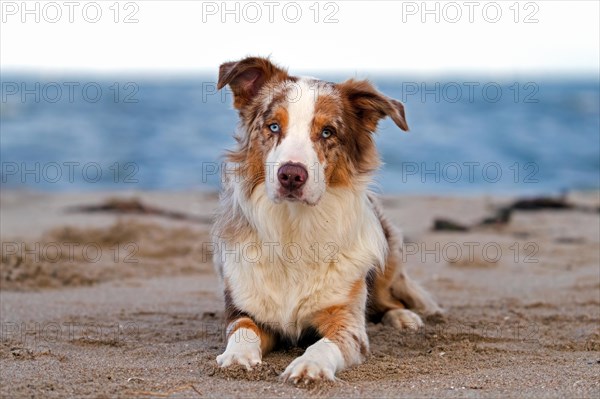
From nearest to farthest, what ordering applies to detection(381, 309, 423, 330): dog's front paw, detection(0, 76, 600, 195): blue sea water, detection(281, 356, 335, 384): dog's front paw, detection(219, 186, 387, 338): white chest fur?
detection(281, 356, 335, 384): dog's front paw, detection(219, 186, 387, 338): white chest fur, detection(381, 309, 423, 330): dog's front paw, detection(0, 76, 600, 195): blue sea water

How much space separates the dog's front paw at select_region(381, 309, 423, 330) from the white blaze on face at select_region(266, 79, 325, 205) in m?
1.74

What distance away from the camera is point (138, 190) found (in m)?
16.4

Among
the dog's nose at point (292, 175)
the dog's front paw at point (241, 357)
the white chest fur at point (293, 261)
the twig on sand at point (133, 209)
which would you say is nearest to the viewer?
the dog's front paw at point (241, 357)

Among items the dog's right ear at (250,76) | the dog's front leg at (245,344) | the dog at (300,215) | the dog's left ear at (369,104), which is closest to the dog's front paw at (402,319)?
the dog at (300,215)

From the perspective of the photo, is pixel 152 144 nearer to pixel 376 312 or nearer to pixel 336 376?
pixel 376 312

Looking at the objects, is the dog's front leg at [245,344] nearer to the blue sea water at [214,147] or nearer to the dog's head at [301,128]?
the dog's head at [301,128]

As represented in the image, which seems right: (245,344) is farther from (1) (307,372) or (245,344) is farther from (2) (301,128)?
A: (2) (301,128)

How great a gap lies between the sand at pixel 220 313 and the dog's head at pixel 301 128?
3.75 ft

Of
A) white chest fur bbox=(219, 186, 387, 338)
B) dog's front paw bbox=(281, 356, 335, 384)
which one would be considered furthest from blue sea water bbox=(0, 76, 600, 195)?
dog's front paw bbox=(281, 356, 335, 384)

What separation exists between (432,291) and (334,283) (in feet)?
9.46

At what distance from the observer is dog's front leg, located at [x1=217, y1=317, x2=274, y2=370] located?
188 inches

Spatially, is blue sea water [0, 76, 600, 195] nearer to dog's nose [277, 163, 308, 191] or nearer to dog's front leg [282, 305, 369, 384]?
dog's front leg [282, 305, 369, 384]

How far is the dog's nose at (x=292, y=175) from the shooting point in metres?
4.89

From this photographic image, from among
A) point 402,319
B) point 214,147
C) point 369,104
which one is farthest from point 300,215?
point 214,147
